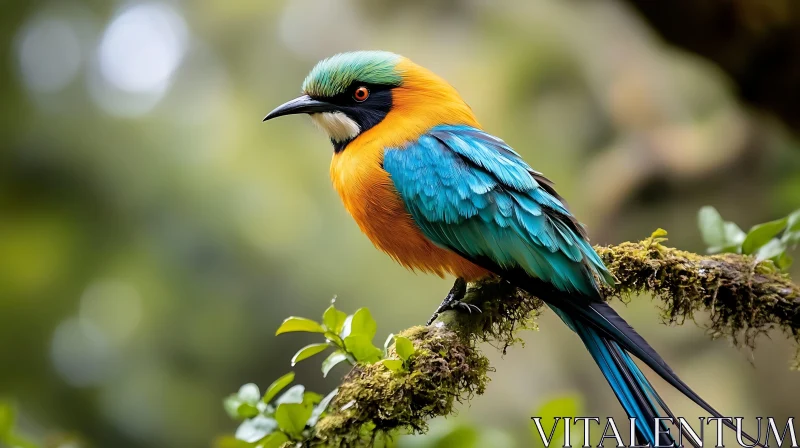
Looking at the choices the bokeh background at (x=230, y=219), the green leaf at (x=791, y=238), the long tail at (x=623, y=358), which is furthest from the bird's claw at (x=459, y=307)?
the bokeh background at (x=230, y=219)

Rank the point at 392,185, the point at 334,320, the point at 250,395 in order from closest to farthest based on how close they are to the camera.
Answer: the point at 334,320 → the point at 250,395 → the point at 392,185

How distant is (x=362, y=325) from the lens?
2.72 metres

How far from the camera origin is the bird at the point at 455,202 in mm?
3053

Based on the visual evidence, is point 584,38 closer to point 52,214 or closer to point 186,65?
point 186,65

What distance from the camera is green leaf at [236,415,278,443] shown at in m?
2.64

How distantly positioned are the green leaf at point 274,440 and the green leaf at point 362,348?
0.38 metres

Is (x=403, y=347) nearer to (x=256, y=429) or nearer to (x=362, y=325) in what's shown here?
(x=362, y=325)

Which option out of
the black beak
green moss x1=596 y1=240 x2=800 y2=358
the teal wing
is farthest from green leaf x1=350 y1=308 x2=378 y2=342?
the black beak

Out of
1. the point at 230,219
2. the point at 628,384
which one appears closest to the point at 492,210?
the point at 628,384

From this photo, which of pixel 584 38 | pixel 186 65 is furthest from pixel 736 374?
pixel 186 65

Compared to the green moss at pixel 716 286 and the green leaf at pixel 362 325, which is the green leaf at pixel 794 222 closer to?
the green moss at pixel 716 286

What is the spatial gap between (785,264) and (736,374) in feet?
15.0

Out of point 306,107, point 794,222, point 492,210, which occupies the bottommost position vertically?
point 794,222

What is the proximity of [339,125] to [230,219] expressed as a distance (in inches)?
133
